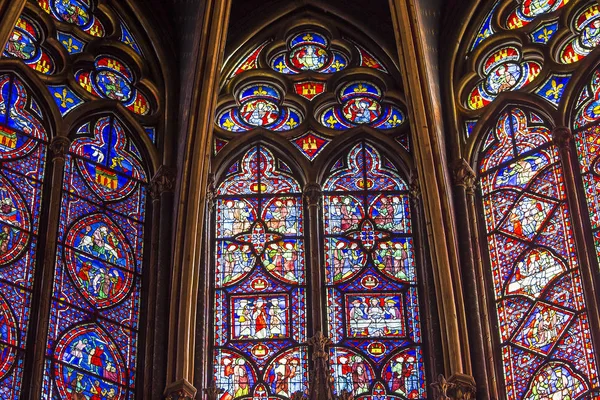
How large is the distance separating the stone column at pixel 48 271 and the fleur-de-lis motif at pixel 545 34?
19.6ft

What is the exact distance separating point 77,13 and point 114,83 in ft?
3.36

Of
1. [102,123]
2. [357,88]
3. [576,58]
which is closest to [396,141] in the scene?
[357,88]

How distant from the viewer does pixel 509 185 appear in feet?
59.5

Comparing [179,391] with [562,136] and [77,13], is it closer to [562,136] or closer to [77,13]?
[562,136]

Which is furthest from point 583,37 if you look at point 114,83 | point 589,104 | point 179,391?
point 179,391

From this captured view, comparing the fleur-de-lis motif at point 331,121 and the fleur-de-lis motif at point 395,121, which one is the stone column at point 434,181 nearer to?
the fleur-de-lis motif at point 395,121

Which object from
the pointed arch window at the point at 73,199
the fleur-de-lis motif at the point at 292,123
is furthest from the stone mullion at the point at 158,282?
the fleur-de-lis motif at the point at 292,123

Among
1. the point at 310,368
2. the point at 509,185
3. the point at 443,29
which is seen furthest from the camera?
the point at 443,29

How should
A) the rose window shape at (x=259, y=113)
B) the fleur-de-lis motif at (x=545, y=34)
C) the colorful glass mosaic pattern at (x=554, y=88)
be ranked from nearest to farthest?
the colorful glass mosaic pattern at (x=554, y=88)
the fleur-de-lis motif at (x=545, y=34)
the rose window shape at (x=259, y=113)

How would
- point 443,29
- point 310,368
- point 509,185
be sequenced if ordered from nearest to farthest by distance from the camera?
point 310,368 < point 509,185 < point 443,29

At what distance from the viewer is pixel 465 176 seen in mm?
18172

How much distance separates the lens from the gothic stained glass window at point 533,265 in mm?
16484

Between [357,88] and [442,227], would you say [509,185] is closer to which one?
[442,227]

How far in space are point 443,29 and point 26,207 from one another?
5894 mm
